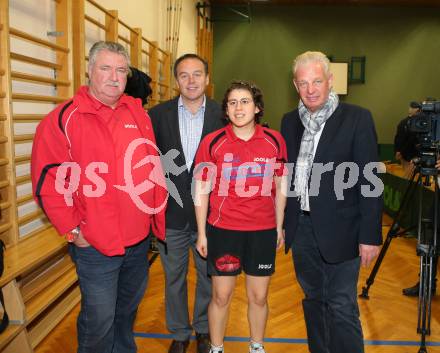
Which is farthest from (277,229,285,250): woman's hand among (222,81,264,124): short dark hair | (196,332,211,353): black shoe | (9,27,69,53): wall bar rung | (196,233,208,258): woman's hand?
(9,27,69,53): wall bar rung

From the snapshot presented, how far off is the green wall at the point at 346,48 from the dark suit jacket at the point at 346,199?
715 centimetres

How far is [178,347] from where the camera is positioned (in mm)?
2207

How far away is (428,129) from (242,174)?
3.30 feet

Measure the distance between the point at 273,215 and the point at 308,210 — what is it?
0.57 feet

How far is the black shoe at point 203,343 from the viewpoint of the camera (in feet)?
7.20

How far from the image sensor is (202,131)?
80.9 inches

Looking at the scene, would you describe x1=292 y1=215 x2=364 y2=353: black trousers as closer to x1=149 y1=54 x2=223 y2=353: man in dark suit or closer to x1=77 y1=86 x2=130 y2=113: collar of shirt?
x1=149 y1=54 x2=223 y2=353: man in dark suit

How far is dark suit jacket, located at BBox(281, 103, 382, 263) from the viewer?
5.34ft

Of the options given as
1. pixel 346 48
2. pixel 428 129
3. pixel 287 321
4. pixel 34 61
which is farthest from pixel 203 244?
pixel 346 48

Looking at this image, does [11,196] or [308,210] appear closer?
[308,210]

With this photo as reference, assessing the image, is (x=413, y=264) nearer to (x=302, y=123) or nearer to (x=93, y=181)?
(x=302, y=123)

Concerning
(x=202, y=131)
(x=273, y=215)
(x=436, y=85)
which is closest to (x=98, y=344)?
(x=273, y=215)

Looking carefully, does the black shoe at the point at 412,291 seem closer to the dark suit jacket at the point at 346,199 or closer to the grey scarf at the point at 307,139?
the dark suit jacket at the point at 346,199

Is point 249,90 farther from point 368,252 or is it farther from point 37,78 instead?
point 37,78
